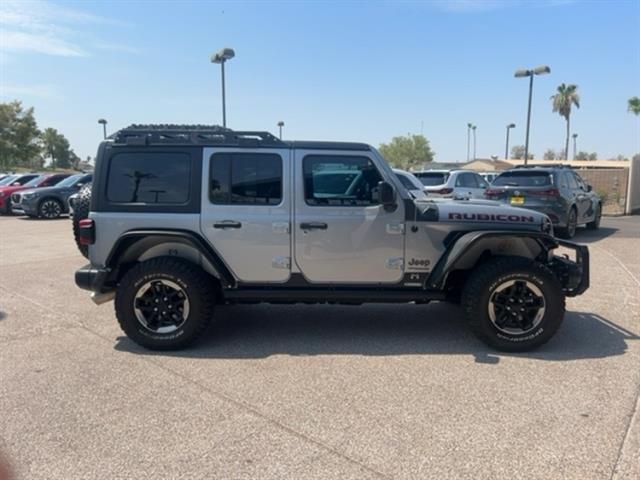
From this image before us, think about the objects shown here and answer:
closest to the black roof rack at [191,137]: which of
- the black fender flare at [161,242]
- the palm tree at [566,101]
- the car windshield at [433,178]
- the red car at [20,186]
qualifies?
the black fender flare at [161,242]

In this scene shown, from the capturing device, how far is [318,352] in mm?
4730

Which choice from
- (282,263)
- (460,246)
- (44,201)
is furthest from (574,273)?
(44,201)

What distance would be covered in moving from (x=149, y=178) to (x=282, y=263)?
4.88 feet

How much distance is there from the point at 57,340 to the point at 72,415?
1.83 m

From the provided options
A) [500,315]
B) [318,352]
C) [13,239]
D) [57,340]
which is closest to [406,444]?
[318,352]

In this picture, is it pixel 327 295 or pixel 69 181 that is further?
pixel 69 181

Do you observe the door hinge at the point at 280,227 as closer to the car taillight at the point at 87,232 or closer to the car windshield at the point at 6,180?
the car taillight at the point at 87,232

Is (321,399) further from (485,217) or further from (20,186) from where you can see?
(20,186)

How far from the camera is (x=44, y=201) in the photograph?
17.7m

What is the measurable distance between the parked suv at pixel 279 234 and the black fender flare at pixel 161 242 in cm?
1

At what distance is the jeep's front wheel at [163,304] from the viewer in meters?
4.71

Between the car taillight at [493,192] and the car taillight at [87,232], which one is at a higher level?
the car taillight at [493,192]

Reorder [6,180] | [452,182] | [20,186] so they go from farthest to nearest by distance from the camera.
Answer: [6,180]
[20,186]
[452,182]

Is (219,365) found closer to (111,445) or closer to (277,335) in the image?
A: (277,335)
